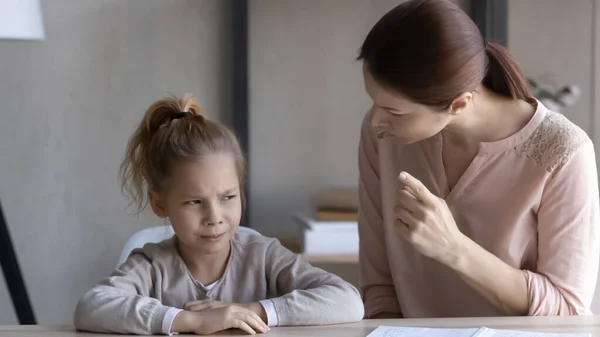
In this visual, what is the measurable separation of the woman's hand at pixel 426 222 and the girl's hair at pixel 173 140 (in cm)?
26

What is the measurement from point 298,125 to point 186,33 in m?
0.42

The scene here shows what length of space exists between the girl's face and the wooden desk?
0.18m

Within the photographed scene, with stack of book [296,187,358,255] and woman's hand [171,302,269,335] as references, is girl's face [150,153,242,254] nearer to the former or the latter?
woman's hand [171,302,269,335]

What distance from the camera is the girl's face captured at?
4.19 ft

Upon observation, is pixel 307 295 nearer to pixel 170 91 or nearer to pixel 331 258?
pixel 331 258

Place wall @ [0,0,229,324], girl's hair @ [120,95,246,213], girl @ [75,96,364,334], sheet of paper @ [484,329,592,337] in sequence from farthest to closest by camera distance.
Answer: wall @ [0,0,229,324], girl's hair @ [120,95,246,213], girl @ [75,96,364,334], sheet of paper @ [484,329,592,337]

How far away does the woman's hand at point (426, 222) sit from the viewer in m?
1.28

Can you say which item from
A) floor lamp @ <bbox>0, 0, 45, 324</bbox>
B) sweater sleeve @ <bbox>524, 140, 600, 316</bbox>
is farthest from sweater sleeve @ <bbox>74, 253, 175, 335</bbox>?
floor lamp @ <bbox>0, 0, 45, 324</bbox>

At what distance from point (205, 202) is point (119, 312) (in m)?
0.22

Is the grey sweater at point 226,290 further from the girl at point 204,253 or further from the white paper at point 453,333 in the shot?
the white paper at point 453,333

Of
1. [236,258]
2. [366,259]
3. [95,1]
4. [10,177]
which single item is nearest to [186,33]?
[95,1]

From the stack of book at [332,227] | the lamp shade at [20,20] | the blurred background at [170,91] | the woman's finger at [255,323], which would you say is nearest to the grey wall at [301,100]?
the blurred background at [170,91]

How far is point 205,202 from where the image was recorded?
1285 mm

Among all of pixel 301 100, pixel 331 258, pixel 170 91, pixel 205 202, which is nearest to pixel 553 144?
pixel 205 202
